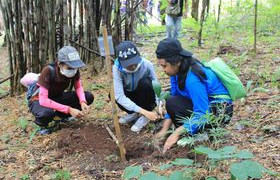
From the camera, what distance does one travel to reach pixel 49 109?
3102mm

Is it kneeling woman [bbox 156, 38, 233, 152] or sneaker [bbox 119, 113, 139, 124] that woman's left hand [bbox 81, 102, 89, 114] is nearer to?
sneaker [bbox 119, 113, 139, 124]

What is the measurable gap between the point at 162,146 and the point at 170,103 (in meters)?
0.33

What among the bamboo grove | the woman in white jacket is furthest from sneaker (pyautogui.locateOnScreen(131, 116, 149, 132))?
the bamboo grove

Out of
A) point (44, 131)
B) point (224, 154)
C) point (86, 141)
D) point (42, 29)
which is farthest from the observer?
point (42, 29)

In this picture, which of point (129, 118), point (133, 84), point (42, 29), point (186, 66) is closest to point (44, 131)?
point (129, 118)

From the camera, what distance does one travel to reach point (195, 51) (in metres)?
5.49

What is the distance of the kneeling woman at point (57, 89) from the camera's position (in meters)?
3.02

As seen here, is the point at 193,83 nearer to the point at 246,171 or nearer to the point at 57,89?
the point at 246,171

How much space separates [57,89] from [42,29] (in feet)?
3.83

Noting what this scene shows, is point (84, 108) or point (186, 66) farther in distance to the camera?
point (84, 108)

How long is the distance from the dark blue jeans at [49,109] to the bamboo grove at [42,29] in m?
0.84

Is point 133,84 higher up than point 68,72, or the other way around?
point 68,72

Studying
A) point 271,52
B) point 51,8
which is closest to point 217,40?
point 271,52

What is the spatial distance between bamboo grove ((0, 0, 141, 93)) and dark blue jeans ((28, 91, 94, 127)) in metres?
0.84
